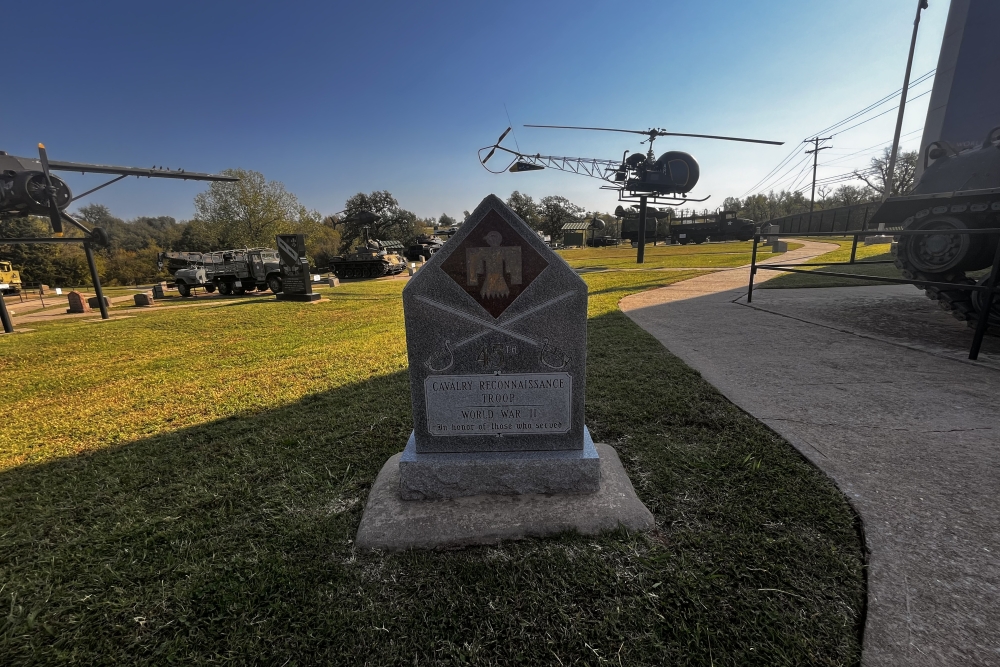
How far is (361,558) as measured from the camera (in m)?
1.85

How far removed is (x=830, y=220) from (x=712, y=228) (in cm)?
1240

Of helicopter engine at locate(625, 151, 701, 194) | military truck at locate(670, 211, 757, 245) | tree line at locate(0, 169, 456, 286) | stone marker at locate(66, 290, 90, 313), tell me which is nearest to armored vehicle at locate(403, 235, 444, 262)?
tree line at locate(0, 169, 456, 286)

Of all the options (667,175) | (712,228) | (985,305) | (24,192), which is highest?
(667,175)

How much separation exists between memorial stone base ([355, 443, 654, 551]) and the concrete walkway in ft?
3.20

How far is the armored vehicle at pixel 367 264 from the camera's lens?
2419 cm

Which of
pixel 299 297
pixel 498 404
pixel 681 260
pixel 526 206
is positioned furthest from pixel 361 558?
pixel 526 206

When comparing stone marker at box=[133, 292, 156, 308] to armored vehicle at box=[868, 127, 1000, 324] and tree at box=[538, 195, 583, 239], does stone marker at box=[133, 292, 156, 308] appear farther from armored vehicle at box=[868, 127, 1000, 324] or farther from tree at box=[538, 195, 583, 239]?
tree at box=[538, 195, 583, 239]

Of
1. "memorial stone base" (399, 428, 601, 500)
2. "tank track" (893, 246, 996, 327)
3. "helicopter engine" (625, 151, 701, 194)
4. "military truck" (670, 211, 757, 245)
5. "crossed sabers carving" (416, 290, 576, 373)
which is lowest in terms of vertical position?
"memorial stone base" (399, 428, 601, 500)

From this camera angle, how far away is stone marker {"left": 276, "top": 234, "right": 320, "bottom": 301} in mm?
13125

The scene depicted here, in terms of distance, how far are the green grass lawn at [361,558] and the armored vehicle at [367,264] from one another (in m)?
21.3

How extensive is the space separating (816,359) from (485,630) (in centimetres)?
471

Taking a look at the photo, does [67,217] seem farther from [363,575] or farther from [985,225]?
[985,225]

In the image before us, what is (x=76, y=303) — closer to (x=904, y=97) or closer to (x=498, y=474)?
(x=498, y=474)

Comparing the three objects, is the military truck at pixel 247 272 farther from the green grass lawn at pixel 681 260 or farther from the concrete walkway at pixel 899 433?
the concrete walkway at pixel 899 433
